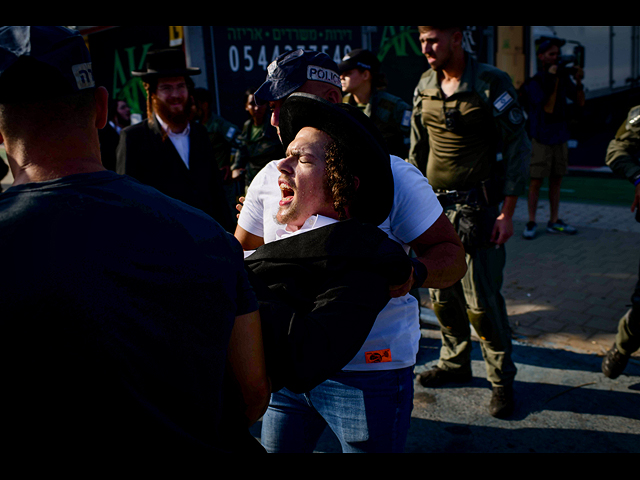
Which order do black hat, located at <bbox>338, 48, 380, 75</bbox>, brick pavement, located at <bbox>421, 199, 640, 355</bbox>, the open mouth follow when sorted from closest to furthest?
the open mouth, brick pavement, located at <bbox>421, 199, 640, 355</bbox>, black hat, located at <bbox>338, 48, 380, 75</bbox>

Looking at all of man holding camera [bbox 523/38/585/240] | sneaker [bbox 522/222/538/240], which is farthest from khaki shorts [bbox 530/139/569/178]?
sneaker [bbox 522/222/538/240]

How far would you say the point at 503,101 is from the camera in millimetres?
3490

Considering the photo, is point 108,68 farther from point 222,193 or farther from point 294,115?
point 294,115

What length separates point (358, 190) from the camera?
182 cm

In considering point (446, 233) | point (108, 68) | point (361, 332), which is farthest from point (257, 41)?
point (361, 332)

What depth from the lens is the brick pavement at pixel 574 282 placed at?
4691mm

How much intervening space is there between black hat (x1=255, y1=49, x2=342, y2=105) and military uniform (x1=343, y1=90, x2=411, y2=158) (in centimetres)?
215

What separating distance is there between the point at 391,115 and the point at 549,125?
4.01m

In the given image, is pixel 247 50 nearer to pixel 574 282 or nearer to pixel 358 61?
pixel 358 61

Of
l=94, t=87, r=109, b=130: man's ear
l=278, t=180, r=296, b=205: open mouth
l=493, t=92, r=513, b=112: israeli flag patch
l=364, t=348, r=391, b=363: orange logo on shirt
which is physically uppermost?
l=94, t=87, r=109, b=130: man's ear

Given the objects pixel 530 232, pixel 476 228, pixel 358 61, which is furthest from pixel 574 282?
pixel 358 61

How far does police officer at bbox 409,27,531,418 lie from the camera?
11.6 ft

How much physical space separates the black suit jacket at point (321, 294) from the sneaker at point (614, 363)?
3.02 metres

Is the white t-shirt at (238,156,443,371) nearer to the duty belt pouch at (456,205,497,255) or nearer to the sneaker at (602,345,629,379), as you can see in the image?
the duty belt pouch at (456,205,497,255)
